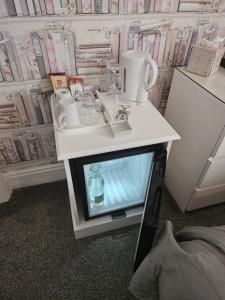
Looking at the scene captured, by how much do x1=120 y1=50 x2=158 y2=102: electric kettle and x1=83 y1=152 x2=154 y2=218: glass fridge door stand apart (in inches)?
13.6

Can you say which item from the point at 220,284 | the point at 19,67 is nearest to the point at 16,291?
the point at 220,284

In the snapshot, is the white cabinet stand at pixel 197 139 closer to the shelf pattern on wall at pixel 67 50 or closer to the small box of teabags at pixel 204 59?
the small box of teabags at pixel 204 59

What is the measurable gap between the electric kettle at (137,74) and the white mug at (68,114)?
310 mm

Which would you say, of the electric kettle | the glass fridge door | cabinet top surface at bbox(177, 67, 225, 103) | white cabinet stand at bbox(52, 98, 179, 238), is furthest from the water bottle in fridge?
cabinet top surface at bbox(177, 67, 225, 103)

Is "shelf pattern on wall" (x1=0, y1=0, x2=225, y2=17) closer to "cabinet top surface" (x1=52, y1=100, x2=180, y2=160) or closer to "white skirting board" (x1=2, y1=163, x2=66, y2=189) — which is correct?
"cabinet top surface" (x1=52, y1=100, x2=180, y2=160)

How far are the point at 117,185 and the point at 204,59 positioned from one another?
904 mm

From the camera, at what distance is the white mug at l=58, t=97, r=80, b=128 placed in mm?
880

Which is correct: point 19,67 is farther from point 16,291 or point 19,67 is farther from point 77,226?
point 16,291

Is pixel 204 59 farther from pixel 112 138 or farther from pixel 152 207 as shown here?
pixel 152 207

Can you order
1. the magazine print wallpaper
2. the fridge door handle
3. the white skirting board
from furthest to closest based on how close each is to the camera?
1. the white skirting board
2. the magazine print wallpaper
3. the fridge door handle

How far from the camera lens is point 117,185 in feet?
4.50

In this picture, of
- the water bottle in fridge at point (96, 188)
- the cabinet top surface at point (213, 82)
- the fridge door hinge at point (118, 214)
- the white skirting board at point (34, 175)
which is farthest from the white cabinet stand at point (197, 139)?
the white skirting board at point (34, 175)

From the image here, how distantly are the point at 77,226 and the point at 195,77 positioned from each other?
109 centimetres

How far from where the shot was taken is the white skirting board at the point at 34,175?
1517mm
